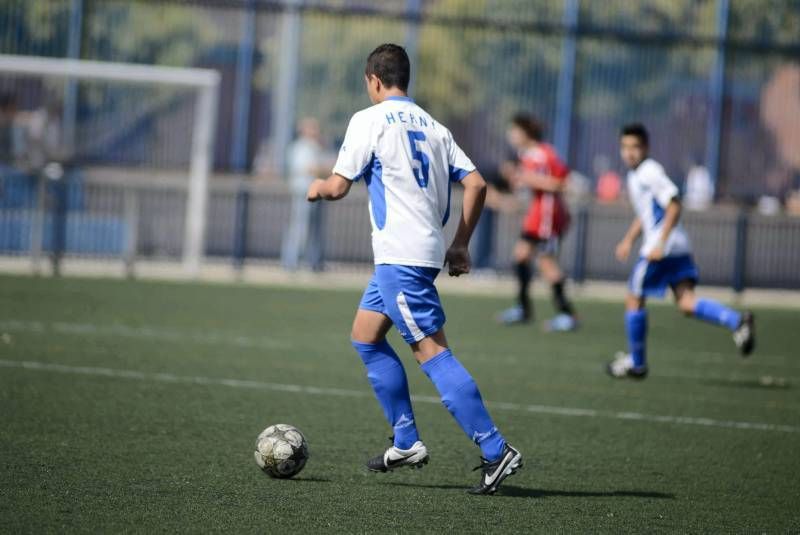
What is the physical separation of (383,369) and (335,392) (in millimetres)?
2979

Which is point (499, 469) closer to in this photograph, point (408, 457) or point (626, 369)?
point (408, 457)

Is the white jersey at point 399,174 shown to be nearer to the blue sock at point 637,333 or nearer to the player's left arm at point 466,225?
the player's left arm at point 466,225

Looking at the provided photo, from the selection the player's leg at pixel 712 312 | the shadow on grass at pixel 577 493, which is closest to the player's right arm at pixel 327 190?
the shadow on grass at pixel 577 493

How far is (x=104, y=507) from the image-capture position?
5523mm

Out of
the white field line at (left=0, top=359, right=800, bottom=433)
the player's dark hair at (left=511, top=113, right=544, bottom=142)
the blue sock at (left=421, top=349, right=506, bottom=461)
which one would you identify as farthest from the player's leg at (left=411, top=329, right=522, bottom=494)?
the player's dark hair at (left=511, top=113, right=544, bottom=142)

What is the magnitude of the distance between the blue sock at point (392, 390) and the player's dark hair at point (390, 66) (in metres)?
1.23

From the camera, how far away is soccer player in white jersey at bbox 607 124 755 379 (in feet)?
35.3

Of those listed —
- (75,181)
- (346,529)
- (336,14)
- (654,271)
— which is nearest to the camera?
(346,529)

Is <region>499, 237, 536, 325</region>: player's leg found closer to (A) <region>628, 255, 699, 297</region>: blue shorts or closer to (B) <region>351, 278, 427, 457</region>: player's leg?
(A) <region>628, 255, 699, 297</region>: blue shorts

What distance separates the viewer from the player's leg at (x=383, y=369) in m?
6.48

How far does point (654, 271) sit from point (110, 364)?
168 inches

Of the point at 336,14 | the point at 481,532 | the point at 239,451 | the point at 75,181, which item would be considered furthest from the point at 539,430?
the point at 336,14

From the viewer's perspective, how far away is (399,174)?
6.29m

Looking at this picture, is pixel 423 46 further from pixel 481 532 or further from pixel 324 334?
pixel 481 532
